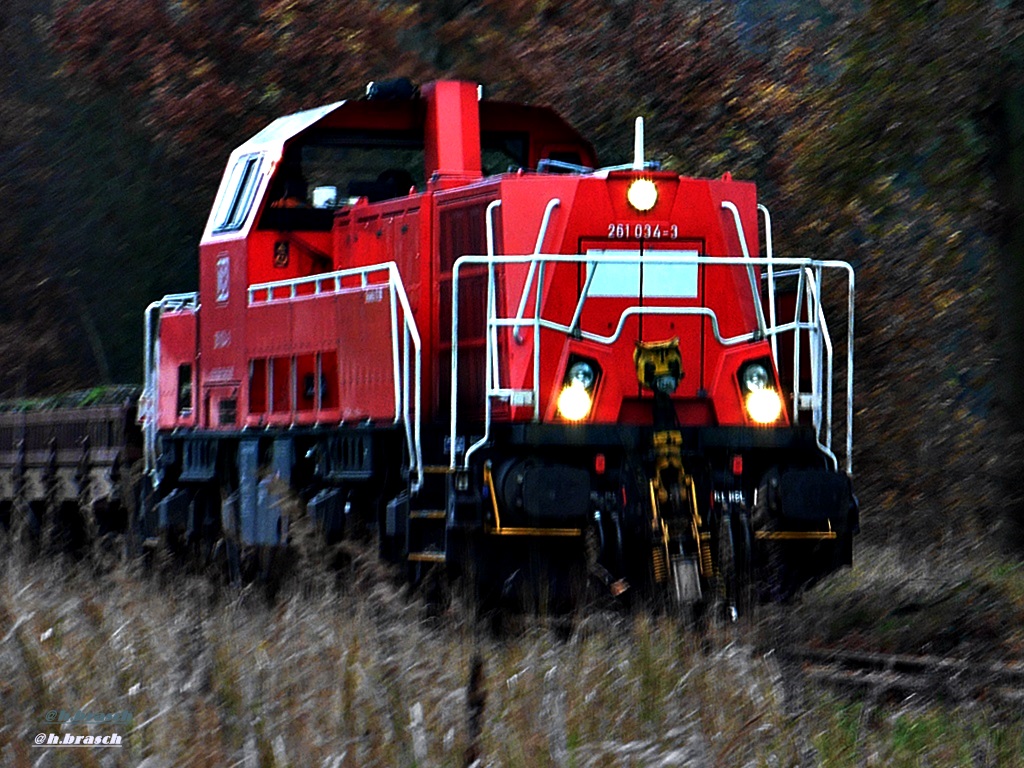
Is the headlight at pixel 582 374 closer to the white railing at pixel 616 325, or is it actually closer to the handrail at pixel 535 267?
the white railing at pixel 616 325

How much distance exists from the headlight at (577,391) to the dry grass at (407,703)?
6.50 ft

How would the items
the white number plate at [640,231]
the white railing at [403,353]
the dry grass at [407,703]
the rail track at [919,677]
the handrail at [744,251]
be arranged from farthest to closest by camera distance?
the handrail at [744,251], the white number plate at [640,231], the white railing at [403,353], the rail track at [919,677], the dry grass at [407,703]

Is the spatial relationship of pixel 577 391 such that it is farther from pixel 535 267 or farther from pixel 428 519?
pixel 428 519

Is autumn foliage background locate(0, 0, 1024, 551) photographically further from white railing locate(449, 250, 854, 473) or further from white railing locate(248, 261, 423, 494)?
white railing locate(248, 261, 423, 494)

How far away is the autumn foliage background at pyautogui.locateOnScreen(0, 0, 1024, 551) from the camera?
43.0ft

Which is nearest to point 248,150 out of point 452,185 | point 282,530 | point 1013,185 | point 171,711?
point 452,185

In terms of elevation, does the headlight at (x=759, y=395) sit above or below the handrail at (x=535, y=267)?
below

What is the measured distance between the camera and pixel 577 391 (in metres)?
9.74

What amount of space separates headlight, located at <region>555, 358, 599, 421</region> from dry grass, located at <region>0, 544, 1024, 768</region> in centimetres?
198

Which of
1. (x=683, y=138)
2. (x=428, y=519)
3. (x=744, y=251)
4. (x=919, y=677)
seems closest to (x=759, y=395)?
(x=744, y=251)

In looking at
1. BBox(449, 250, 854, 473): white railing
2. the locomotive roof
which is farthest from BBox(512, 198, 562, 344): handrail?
the locomotive roof

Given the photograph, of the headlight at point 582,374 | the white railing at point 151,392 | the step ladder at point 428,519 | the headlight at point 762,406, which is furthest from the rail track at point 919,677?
the white railing at point 151,392

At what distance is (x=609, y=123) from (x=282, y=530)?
26.8 ft

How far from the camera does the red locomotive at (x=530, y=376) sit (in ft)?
31.0
